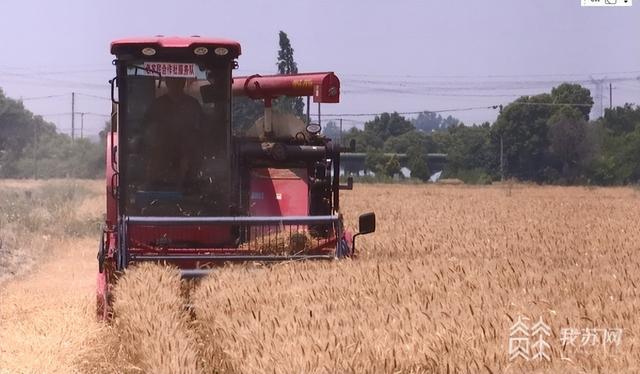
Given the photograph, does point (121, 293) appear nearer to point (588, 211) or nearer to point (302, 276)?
point (302, 276)

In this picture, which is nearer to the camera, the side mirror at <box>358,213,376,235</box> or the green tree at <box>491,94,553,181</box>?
the side mirror at <box>358,213,376,235</box>

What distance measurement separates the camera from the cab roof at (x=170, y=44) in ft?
32.2

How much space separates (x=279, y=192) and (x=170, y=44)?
225 centimetres

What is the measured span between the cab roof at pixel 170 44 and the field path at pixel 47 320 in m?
2.58

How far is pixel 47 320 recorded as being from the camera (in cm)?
1032

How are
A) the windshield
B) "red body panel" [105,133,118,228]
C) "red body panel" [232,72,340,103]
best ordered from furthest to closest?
"red body panel" [232,72,340,103] < "red body panel" [105,133,118,228] < the windshield

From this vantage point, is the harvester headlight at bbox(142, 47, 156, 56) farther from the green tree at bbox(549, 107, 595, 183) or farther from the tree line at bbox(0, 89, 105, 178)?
the green tree at bbox(549, 107, 595, 183)

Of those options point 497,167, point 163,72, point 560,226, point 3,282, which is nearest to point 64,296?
point 3,282

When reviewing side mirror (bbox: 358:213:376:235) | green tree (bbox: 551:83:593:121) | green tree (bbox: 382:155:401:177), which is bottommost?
green tree (bbox: 382:155:401:177)

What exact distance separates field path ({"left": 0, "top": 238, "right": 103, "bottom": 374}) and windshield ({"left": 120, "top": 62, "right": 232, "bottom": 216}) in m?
1.36

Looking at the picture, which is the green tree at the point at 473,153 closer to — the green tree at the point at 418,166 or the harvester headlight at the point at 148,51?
the green tree at the point at 418,166

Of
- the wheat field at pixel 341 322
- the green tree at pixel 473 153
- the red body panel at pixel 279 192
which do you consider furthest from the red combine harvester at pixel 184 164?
the green tree at pixel 473 153

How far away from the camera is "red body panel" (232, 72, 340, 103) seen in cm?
1172

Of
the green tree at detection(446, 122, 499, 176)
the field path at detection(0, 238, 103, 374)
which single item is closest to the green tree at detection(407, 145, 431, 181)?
the green tree at detection(446, 122, 499, 176)
